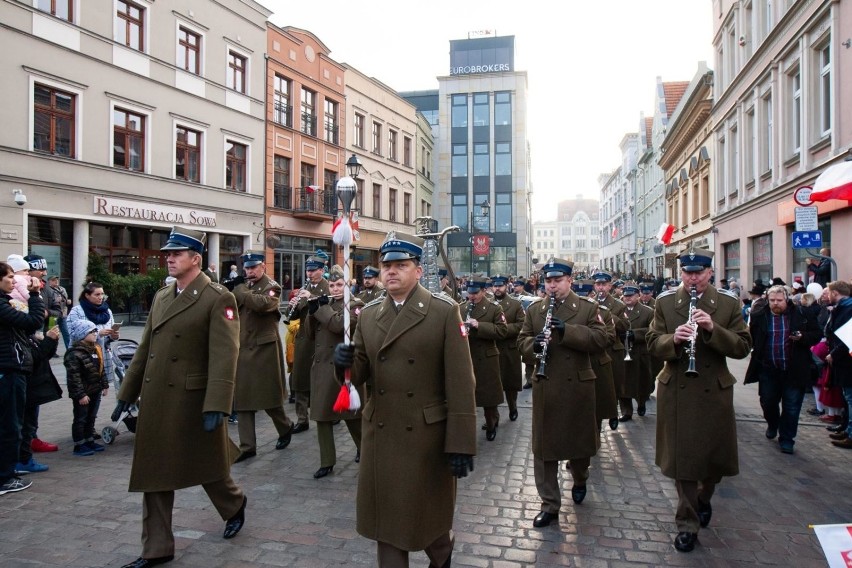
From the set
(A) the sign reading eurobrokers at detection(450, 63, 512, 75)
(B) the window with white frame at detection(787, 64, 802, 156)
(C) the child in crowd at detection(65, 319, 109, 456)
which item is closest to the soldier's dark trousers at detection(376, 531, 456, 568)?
(C) the child in crowd at detection(65, 319, 109, 456)

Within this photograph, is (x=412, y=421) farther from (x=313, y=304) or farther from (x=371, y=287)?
(x=371, y=287)

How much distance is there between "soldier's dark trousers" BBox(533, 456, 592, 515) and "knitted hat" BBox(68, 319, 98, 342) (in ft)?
16.9

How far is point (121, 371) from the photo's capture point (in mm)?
7992

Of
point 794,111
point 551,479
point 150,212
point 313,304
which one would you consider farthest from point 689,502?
point 150,212

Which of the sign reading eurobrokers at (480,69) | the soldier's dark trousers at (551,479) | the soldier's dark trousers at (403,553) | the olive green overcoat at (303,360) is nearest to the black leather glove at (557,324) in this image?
the soldier's dark trousers at (551,479)

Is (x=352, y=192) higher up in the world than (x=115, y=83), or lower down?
lower down

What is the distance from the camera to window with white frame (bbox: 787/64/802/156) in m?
15.9

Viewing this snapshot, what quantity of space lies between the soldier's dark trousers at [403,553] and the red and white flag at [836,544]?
6.35ft

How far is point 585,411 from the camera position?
5160mm

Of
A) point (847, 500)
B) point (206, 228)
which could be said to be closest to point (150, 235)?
point (206, 228)

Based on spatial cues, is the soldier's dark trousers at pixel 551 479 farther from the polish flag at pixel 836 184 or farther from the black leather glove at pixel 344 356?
the polish flag at pixel 836 184

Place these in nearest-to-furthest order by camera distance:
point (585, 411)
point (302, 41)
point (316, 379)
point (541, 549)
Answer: point (541, 549) < point (585, 411) < point (316, 379) < point (302, 41)

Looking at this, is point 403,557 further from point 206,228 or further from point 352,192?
point 206,228

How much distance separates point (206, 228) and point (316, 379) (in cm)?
1992
